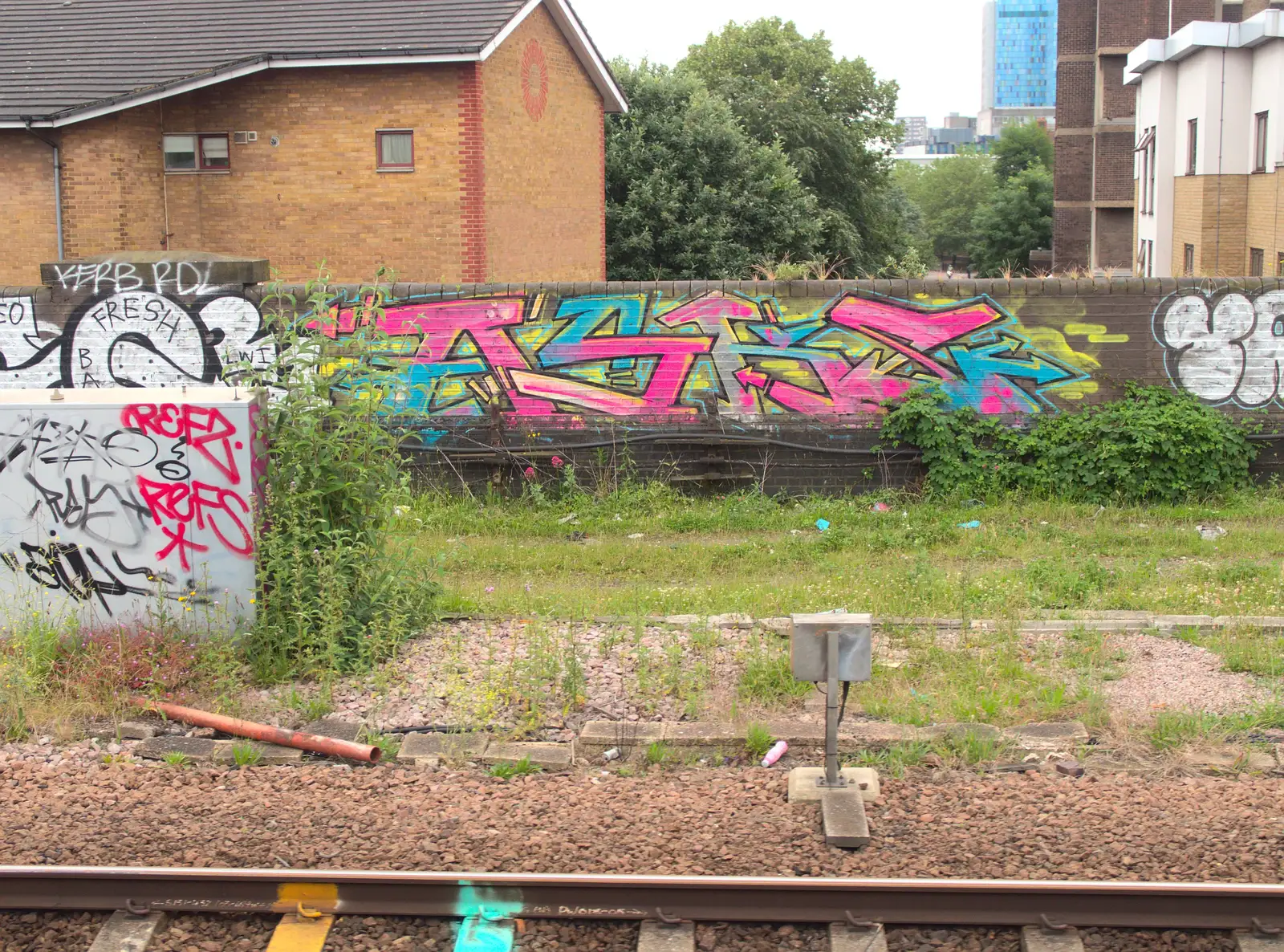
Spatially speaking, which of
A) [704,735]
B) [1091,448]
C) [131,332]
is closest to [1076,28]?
[1091,448]

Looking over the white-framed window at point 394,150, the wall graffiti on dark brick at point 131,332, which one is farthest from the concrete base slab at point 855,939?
the white-framed window at point 394,150

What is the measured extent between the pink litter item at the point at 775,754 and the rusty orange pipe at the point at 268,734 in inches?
76.3

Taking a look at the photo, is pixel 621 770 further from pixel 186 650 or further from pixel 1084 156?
pixel 1084 156

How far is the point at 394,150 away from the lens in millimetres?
19531

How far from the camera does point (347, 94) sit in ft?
63.8

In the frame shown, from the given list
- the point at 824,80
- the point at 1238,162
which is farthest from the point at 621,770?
the point at 824,80

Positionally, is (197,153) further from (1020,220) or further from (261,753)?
(1020,220)

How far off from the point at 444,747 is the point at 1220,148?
28.5 metres

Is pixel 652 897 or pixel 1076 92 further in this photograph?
pixel 1076 92

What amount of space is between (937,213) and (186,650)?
12929 centimetres

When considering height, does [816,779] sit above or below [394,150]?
below

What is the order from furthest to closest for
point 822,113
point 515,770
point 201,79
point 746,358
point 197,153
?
point 822,113
point 197,153
point 201,79
point 746,358
point 515,770

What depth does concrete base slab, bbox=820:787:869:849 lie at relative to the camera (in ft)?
17.8

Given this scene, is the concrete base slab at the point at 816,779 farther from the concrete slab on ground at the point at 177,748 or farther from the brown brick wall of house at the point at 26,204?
the brown brick wall of house at the point at 26,204
